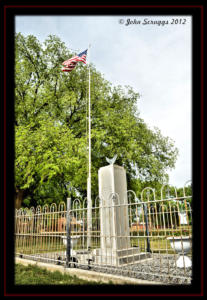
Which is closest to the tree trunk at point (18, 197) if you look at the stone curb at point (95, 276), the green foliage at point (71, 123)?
the green foliage at point (71, 123)

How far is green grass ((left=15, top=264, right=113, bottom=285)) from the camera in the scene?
4.32 meters

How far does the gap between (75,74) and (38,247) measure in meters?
14.6

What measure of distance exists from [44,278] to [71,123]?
44.7ft

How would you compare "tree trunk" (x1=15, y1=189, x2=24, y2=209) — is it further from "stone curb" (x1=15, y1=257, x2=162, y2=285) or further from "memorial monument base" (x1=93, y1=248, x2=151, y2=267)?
"memorial monument base" (x1=93, y1=248, x2=151, y2=267)

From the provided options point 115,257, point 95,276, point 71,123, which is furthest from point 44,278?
point 71,123

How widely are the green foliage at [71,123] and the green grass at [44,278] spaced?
7997 mm

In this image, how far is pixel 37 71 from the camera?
55.0 ft

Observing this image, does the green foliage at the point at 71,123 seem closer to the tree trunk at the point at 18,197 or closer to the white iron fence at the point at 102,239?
the tree trunk at the point at 18,197

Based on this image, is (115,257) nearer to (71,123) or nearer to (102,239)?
(102,239)

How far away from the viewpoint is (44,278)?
4.77 metres

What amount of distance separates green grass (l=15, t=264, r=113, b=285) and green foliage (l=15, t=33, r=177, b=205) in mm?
7997

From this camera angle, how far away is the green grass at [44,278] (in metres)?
4.32
